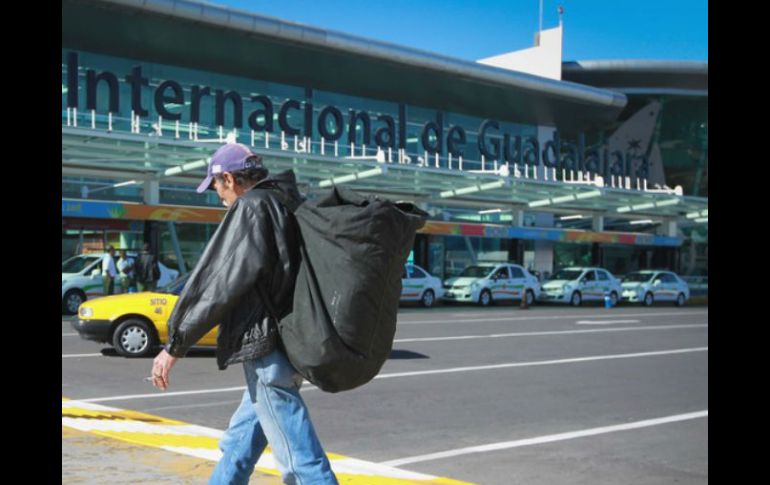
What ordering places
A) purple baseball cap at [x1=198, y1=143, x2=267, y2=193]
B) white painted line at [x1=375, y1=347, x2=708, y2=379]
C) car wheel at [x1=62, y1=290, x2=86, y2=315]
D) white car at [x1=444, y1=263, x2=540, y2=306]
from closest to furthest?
purple baseball cap at [x1=198, y1=143, x2=267, y2=193]
white painted line at [x1=375, y1=347, x2=708, y2=379]
car wheel at [x1=62, y1=290, x2=86, y2=315]
white car at [x1=444, y1=263, x2=540, y2=306]

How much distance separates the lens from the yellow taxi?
1271cm

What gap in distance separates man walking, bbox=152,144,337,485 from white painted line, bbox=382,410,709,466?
9.47 ft

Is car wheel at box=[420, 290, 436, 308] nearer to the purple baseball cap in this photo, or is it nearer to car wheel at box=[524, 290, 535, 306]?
car wheel at box=[524, 290, 535, 306]

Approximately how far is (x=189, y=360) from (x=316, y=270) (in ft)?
31.4

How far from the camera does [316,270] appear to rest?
3.53 m

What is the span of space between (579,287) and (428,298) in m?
7.26

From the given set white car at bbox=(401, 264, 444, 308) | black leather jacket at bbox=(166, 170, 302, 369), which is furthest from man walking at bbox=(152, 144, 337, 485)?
white car at bbox=(401, 264, 444, 308)

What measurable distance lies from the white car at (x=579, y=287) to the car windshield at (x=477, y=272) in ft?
9.73

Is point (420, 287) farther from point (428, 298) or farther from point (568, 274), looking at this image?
point (568, 274)

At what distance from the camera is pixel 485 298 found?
3139 centimetres

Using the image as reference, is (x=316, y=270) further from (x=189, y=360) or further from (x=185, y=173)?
(x=185, y=173)

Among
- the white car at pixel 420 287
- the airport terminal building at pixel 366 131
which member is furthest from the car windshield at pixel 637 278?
the white car at pixel 420 287

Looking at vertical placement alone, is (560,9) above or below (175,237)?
above
